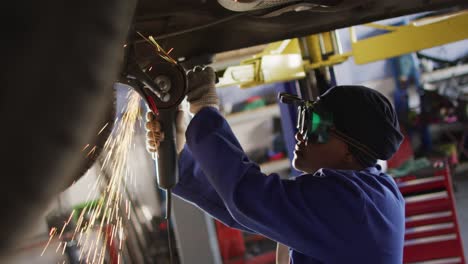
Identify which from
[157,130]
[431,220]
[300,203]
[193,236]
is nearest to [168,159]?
[157,130]

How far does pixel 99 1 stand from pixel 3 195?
14 centimetres

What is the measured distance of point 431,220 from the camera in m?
3.75

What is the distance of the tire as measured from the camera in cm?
29

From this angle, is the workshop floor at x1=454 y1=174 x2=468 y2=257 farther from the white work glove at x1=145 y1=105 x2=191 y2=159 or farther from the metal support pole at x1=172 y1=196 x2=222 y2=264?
the white work glove at x1=145 y1=105 x2=191 y2=159

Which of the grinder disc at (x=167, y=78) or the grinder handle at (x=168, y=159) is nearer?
the grinder disc at (x=167, y=78)

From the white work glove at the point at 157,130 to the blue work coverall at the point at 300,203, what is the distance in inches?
3.2

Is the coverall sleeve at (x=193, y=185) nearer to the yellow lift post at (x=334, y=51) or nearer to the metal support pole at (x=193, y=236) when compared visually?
the yellow lift post at (x=334, y=51)

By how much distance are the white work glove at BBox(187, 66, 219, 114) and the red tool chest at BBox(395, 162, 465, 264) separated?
2.87 m

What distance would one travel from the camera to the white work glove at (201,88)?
4.21 feet

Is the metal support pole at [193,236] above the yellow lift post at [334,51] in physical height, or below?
below

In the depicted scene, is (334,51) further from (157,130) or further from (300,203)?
(157,130)

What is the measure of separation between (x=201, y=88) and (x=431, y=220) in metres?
3.05

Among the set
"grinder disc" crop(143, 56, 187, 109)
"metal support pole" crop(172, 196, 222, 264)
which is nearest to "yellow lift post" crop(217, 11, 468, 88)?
"grinder disc" crop(143, 56, 187, 109)

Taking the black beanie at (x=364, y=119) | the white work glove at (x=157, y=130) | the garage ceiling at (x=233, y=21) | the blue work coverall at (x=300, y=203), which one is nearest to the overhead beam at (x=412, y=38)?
the garage ceiling at (x=233, y=21)
